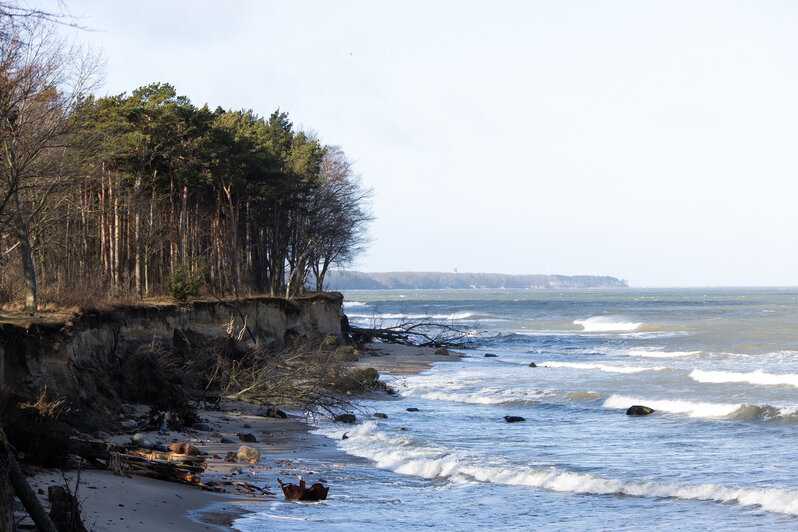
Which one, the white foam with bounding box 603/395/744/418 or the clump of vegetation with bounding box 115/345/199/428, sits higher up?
the clump of vegetation with bounding box 115/345/199/428

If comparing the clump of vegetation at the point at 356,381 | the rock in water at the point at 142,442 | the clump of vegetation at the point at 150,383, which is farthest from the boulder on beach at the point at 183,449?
the clump of vegetation at the point at 356,381

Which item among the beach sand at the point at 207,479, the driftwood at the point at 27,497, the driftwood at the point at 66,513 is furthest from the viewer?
the beach sand at the point at 207,479

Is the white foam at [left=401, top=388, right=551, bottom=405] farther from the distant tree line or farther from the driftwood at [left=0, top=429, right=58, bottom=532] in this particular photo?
the driftwood at [left=0, top=429, right=58, bottom=532]

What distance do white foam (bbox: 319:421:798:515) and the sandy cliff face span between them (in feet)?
16.4

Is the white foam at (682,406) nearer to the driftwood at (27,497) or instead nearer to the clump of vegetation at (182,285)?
the clump of vegetation at (182,285)

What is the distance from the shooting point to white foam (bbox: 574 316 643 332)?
68050 mm

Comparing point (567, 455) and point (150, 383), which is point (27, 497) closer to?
point (567, 455)

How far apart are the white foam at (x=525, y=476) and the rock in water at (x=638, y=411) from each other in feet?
24.9

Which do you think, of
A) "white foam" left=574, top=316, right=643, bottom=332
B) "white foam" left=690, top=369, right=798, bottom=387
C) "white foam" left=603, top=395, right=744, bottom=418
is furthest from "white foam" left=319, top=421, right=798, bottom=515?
"white foam" left=574, top=316, right=643, bottom=332

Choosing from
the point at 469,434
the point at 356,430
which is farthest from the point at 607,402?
the point at 356,430

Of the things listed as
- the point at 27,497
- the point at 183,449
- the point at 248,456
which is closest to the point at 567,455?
the point at 248,456

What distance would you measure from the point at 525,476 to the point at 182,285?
15.6 meters

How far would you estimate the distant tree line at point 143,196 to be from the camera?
15.0 meters

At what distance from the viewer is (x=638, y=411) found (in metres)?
20.0
